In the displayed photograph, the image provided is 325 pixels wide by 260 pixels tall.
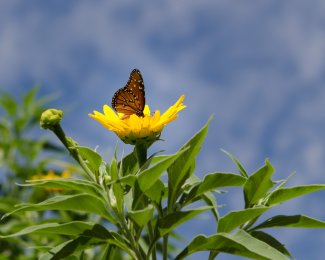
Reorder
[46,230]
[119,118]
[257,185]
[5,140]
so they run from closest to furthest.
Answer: [46,230] → [257,185] → [119,118] → [5,140]

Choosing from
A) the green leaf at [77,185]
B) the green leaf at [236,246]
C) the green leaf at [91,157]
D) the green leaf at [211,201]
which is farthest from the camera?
the green leaf at [211,201]

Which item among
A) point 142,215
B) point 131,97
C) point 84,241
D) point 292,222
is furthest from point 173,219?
point 131,97

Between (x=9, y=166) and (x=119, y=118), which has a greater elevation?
(x=9, y=166)

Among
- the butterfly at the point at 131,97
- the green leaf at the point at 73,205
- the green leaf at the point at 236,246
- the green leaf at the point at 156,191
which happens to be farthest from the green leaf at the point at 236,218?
the butterfly at the point at 131,97

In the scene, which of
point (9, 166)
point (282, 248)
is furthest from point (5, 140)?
point (282, 248)

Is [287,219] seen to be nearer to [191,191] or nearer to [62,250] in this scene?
[191,191]

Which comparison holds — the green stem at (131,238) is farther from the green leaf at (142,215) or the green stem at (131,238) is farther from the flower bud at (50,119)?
the flower bud at (50,119)

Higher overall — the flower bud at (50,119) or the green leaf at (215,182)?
the flower bud at (50,119)
